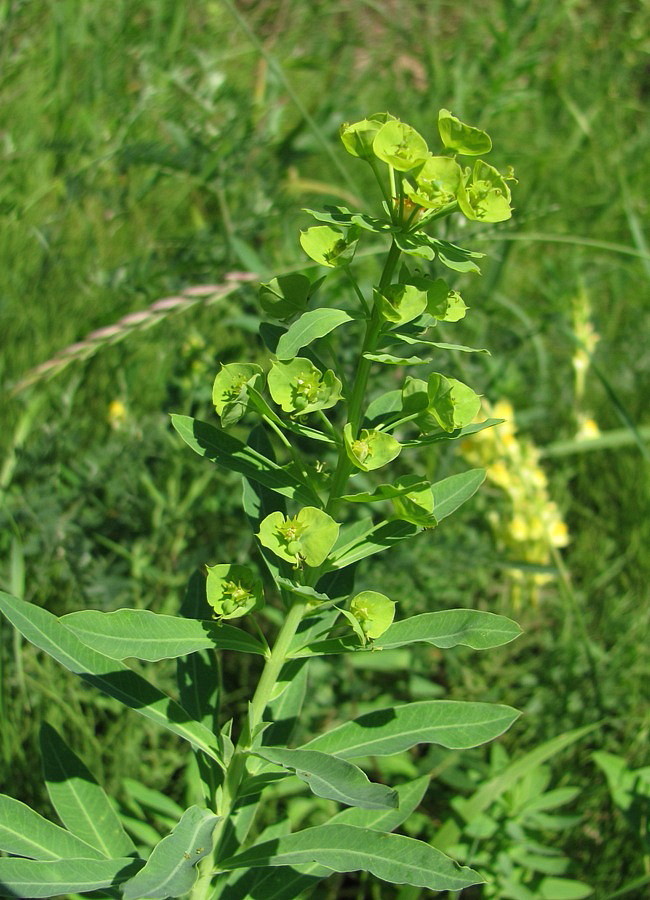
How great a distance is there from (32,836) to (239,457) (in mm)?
509

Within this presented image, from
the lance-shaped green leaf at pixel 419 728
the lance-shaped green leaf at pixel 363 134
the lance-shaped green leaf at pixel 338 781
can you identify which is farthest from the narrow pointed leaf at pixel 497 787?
the lance-shaped green leaf at pixel 363 134

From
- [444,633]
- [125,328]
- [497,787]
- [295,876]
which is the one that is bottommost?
[497,787]

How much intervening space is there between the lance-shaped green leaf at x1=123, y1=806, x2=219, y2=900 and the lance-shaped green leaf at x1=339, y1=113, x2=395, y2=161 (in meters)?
0.75

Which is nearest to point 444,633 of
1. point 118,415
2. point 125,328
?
point 125,328

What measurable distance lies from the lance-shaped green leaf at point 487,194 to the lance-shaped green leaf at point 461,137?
0.02m

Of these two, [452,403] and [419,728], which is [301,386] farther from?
[419,728]

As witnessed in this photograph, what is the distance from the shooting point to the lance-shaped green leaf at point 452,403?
0.96 meters

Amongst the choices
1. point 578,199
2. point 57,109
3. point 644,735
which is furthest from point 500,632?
point 578,199

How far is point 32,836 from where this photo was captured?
1.07 m

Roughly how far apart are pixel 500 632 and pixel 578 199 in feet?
10.3

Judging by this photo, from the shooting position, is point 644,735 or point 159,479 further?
point 159,479

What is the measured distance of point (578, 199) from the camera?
3.76 metres

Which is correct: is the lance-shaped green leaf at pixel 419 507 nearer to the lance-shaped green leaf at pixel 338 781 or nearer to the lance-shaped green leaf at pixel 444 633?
the lance-shaped green leaf at pixel 444 633

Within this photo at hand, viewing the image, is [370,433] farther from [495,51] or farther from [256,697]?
[495,51]
